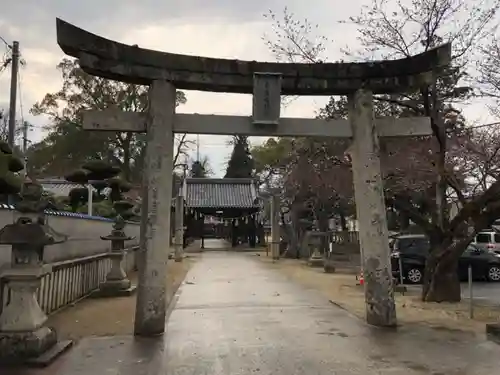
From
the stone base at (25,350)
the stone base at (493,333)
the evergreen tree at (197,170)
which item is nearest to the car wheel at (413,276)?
the stone base at (493,333)

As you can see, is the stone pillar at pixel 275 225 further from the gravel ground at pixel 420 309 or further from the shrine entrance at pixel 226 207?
the gravel ground at pixel 420 309

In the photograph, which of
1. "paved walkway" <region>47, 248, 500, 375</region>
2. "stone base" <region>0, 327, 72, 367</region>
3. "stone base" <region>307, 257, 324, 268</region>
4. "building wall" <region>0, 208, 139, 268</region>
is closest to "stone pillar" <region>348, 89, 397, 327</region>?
"paved walkway" <region>47, 248, 500, 375</region>

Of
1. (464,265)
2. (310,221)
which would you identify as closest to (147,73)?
(464,265)

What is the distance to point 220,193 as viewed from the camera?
45938 millimetres

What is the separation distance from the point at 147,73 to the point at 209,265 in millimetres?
19315

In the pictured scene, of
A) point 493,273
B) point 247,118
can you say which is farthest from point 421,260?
point 247,118

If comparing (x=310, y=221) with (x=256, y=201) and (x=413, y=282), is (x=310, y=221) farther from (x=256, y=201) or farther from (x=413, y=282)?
(x=413, y=282)

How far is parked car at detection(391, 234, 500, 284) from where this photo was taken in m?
20.9

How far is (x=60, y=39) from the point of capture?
30.0 feet

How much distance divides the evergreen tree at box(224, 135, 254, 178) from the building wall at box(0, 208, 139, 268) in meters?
49.1

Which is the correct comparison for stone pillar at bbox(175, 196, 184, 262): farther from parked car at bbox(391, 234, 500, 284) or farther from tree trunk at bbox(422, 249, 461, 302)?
tree trunk at bbox(422, 249, 461, 302)

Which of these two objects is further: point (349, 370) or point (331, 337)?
point (331, 337)

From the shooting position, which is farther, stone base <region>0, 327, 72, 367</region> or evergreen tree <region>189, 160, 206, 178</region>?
evergreen tree <region>189, 160, 206, 178</region>

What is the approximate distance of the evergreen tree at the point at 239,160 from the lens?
6906cm
